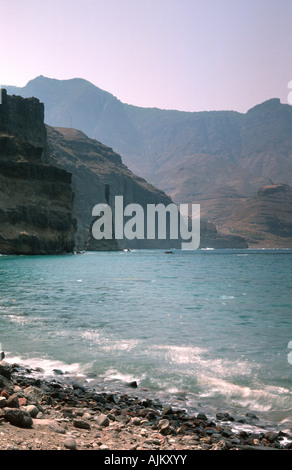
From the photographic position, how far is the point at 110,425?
7.90 m

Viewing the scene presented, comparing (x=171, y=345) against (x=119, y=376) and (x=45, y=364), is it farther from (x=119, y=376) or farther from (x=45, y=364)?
(x=45, y=364)

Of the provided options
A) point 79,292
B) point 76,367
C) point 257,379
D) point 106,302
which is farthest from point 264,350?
point 79,292

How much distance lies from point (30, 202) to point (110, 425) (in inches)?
5100

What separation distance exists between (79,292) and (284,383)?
998 inches

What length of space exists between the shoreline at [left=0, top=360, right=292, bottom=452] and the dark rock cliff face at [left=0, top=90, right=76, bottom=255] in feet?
387

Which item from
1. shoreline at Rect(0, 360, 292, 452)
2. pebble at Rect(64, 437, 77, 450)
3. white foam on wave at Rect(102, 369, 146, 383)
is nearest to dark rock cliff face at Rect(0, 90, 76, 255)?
white foam on wave at Rect(102, 369, 146, 383)

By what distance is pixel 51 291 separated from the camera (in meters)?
35.3

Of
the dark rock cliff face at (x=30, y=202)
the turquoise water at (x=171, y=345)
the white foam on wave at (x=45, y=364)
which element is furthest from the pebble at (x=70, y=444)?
the dark rock cliff face at (x=30, y=202)

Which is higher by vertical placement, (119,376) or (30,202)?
(30,202)

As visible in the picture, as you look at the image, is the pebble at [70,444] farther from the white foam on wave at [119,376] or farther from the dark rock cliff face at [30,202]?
the dark rock cliff face at [30,202]

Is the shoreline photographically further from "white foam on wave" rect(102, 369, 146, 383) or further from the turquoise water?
"white foam on wave" rect(102, 369, 146, 383)

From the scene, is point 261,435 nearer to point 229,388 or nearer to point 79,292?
point 229,388

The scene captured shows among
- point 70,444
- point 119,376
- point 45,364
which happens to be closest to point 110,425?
point 70,444
